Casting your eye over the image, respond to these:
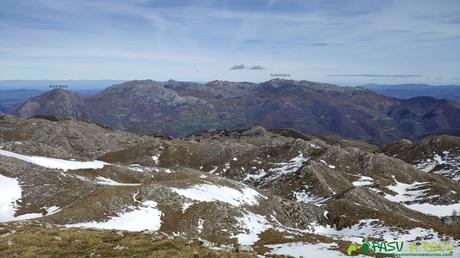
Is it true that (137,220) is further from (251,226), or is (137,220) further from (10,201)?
(10,201)

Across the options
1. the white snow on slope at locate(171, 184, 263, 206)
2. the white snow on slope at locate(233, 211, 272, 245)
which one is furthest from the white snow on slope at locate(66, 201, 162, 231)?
the white snow on slope at locate(233, 211, 272, 245)

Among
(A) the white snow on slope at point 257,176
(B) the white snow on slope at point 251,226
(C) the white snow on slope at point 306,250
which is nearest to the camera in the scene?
(C) the white snow on slope at point 306,250

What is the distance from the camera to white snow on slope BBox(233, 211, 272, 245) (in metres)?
63.8

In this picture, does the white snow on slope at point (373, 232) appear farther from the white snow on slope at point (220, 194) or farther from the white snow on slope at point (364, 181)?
the white snow on slope at point (364, 181)

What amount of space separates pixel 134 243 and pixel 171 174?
77643mm

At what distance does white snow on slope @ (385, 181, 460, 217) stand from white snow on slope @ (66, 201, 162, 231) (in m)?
92.6

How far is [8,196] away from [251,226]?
4192cm

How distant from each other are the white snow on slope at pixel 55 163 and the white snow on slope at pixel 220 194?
28643 millimetres

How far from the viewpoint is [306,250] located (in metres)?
49.6

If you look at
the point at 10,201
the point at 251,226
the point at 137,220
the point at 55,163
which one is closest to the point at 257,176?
the point at 55,163

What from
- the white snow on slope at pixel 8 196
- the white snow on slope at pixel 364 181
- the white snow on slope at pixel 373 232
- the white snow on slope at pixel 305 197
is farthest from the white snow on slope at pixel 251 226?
the white snow on slope at pixel 364 181

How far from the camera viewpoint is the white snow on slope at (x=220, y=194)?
76688mm

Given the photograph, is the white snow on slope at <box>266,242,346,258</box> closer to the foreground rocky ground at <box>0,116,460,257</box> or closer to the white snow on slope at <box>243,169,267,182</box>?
the foreground rocky ground at <box>0,116,460,257</box>

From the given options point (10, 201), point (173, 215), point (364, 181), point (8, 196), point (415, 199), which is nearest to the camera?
point (10, 201)
